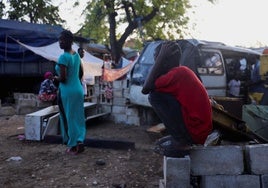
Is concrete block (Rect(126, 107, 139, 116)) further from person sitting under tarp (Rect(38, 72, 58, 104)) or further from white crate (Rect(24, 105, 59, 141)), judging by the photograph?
person sitting under tarp (Rect(38, 72, 58, 104))

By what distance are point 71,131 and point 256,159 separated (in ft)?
9.38

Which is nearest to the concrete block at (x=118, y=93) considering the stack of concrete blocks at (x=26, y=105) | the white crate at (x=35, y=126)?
the white crate at (x=35, y=126)

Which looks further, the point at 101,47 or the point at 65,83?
the point at 101,47

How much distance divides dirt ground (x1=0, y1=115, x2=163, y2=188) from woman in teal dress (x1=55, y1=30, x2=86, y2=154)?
26cm

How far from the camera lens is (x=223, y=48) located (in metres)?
8.52

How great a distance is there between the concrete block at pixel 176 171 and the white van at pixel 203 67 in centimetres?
400

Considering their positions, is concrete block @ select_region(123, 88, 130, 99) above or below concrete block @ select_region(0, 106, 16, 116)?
→ above

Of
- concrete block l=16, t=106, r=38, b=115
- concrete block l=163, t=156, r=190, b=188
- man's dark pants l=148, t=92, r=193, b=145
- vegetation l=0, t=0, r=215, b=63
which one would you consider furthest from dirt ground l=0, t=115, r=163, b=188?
vegetation l=0, t=0, r=215, b=63

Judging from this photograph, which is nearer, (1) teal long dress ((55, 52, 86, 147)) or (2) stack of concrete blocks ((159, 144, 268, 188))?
(2) stack of concrete blocks ((159, 144, 268, 188))

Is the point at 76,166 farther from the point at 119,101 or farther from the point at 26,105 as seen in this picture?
the point at 26,105

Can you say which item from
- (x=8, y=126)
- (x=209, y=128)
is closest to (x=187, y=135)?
(x=209, y=128)

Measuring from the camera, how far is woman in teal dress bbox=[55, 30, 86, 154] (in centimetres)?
559

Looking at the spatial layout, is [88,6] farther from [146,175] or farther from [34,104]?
[146,175]

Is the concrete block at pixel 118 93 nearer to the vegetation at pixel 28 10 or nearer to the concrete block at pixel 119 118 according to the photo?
the concrete block at pixel 119 118
